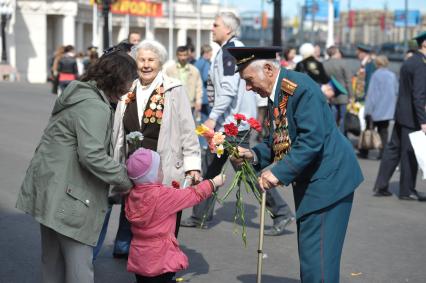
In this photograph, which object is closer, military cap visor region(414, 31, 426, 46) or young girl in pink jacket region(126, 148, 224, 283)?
young girl in pink jacket region(126, 148, 224, 283)

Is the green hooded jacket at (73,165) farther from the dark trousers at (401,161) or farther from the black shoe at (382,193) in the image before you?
the black shoe at (382,193)

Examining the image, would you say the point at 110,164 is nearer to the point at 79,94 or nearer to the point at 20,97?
the point at 79,94

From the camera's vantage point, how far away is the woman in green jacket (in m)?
5.19

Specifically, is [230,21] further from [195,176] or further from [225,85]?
[195,176]

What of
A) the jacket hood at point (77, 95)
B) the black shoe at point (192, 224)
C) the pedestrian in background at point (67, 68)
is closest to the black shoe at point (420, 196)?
the black shoe at point (192, 224)

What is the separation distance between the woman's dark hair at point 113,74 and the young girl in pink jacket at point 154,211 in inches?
21.1

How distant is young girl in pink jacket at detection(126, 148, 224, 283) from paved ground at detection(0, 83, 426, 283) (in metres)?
1.22

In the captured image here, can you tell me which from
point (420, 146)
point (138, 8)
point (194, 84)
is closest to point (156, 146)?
point (420, 146)

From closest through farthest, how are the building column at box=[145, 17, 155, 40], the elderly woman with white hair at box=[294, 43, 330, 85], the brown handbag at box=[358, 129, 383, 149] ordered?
the elderly woman with white hair at box=[294, 43, 330, 85]
the brown handbag at box=[358, 129, 383, 149]
the building column at box=[145, 17, 155, 40]

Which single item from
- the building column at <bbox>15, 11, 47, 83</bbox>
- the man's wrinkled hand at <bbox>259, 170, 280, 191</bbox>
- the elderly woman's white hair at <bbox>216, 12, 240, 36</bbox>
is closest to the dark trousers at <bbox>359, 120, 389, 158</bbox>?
the elderly woman's white hair at <bbox>216, 12, 240, 36</bbox>

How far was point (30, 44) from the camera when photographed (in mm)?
58938

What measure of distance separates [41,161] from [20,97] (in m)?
24.1

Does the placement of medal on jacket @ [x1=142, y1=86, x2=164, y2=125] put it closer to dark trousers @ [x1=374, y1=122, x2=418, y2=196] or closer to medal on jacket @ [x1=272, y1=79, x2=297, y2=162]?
medal on jacket @ [x1=272, y1=79, x2=297, y2=162]

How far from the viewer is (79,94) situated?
5215 millimetres
